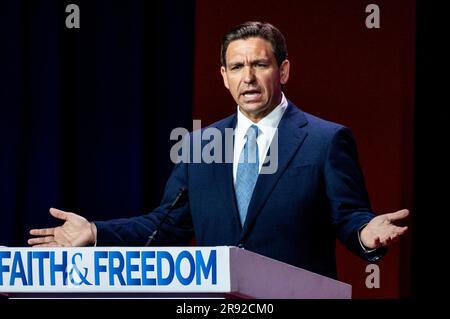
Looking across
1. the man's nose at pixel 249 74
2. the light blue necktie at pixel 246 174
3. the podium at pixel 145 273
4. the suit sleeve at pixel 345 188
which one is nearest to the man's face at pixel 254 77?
the man's nose at pixel 249 74

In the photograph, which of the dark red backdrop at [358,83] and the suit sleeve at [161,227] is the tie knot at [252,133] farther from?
the dark red backdrop at [358,83]

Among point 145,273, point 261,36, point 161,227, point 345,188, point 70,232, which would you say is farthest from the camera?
point 261,36

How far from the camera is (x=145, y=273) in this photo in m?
1.99

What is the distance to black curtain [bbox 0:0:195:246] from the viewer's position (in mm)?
3311

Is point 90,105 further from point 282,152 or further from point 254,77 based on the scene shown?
point 282,152

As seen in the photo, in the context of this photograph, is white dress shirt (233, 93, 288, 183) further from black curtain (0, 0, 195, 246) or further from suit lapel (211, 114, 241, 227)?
black curtain (0, 0, 195, 246)

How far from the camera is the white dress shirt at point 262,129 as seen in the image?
2.72 metres

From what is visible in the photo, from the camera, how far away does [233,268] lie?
6.32 feet

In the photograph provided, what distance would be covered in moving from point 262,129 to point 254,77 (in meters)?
0.16

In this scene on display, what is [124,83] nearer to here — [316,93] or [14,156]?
[14,156]

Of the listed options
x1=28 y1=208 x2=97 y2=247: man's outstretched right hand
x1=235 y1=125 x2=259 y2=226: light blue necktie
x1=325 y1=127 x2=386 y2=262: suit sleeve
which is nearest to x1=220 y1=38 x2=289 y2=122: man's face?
x1=235 y1=125 x2=259 y2=226: light blue necktie

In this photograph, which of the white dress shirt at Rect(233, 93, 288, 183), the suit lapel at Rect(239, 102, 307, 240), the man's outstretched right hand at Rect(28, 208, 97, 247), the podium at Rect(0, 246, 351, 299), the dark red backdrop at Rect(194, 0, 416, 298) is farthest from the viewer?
the dark red backdrop at Rect(194, 0, 416, 298)

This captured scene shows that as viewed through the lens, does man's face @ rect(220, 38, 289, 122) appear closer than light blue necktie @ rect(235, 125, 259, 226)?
No

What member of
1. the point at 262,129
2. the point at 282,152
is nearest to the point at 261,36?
the point at 262,129
